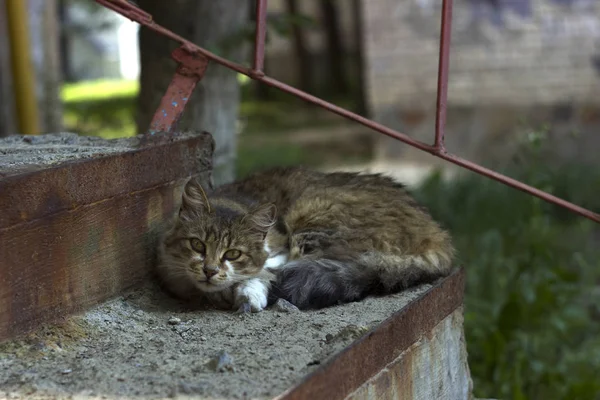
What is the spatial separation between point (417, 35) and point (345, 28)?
1276 centimetres

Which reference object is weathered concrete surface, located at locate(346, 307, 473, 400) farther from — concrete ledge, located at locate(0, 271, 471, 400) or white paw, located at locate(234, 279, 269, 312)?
white paw, located at locate(234, 279, 269, 312)

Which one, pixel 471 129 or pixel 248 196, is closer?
pixel 248 196

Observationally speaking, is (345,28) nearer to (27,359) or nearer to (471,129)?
(471,129)

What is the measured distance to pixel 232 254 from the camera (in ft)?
11.3

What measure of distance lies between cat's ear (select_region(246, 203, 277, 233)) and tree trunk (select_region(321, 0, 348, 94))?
54.7ft

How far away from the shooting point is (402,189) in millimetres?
3967

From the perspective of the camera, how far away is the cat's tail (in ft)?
10.8

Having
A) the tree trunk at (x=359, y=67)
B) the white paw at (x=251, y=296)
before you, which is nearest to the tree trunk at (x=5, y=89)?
the white paw at (x=251, y=296)

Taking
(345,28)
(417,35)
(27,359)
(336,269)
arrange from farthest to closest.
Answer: (345,28) → (417,35) → (336,269) → (27,359)

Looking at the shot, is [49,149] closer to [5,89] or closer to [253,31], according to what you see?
[253,31]

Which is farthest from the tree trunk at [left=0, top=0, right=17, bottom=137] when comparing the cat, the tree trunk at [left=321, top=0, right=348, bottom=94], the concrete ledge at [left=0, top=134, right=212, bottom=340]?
the tree trunk at [left=321, top=0, right=348, bottom=94]

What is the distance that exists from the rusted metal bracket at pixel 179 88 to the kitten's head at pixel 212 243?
31cm

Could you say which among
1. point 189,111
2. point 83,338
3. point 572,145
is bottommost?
point 572,145

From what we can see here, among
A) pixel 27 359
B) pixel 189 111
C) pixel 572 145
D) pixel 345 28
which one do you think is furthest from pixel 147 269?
pixel 345 28
